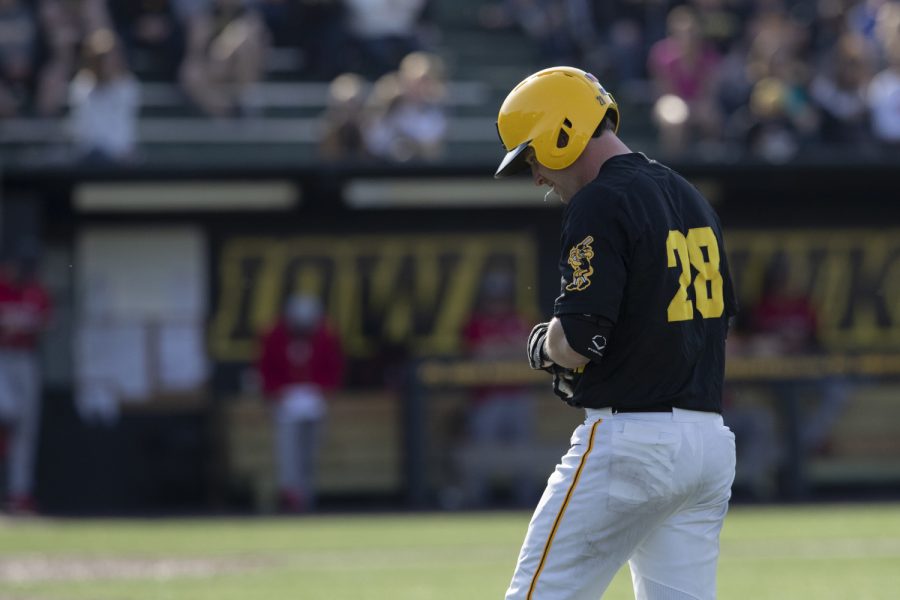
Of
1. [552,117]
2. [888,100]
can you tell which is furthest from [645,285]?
[888,100]

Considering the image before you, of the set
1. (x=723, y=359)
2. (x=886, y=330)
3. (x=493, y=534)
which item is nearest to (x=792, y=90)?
(x=886, y=330)

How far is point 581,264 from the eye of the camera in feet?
14.0

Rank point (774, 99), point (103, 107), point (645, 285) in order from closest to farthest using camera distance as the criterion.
Answer: point (645, 285), point (103, 107), point (774, 99)

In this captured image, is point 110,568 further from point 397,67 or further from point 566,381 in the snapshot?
point 397,67

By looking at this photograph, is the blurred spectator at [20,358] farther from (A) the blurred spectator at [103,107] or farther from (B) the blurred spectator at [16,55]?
(B) the blurred spectator at [16,55]

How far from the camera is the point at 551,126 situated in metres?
4.46

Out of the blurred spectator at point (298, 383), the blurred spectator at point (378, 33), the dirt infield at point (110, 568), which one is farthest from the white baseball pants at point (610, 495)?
the blurred spectator at point (378, 33)

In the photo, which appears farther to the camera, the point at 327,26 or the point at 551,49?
the point at 551,49

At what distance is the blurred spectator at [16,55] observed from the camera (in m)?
15.7

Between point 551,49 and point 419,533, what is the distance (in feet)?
26.6

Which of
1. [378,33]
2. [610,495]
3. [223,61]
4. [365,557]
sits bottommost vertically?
[365,557]

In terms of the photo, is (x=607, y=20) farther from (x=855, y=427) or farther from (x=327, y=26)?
(x=855, y=427)

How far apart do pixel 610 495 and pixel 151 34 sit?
44.4ft

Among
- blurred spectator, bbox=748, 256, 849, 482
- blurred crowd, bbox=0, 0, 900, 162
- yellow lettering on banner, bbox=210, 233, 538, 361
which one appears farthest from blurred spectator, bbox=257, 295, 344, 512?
blurred spectator, bbox=748, 256, 849, 482
